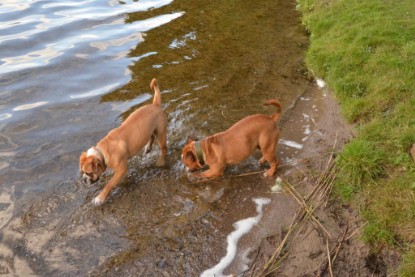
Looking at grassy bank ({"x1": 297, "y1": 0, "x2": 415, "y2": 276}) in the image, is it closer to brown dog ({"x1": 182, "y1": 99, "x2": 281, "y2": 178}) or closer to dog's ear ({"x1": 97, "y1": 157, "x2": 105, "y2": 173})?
brown dog ({"x1": 182, "y1": 99, "x2": 281, "y2": 178})


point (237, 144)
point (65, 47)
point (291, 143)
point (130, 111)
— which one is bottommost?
point (291, 143)

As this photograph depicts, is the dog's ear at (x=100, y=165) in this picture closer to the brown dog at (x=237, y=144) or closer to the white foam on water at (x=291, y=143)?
the brown dog at (x=237, y=144)

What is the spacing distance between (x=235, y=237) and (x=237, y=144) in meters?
1.39

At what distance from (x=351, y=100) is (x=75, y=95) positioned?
5573 millimetres

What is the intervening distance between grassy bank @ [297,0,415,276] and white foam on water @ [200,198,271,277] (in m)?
1.10

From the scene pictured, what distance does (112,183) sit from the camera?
229 inches

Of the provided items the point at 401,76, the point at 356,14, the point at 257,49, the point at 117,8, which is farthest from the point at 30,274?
the point at 117,8

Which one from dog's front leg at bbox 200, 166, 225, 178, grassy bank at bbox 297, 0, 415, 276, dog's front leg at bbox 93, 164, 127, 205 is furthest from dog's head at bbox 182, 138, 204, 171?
grassy bank at bbox 297, 0, 415, 276

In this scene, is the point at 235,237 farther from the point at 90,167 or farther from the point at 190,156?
the point at 90,167

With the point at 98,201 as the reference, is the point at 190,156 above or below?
above

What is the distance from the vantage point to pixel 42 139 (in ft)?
23.8

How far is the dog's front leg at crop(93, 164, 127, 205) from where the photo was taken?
18.9 ft

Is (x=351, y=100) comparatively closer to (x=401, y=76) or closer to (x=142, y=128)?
(x=401, y=76)

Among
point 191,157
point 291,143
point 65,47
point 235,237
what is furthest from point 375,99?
point 65,47
